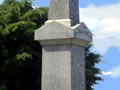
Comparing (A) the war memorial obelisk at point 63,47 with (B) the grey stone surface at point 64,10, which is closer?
(A) the war memorial obelisk at point 63,47

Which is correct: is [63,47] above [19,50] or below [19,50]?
above

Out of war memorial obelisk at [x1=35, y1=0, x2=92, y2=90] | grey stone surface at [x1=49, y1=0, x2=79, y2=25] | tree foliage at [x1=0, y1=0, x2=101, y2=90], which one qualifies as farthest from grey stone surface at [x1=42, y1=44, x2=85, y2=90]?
tree foliage at [x1=0, y1=0, x2=101, y2=90]

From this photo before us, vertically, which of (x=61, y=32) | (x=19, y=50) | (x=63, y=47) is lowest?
(x=19, y=50)

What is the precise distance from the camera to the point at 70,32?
1023cm

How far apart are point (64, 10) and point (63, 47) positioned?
0.99m

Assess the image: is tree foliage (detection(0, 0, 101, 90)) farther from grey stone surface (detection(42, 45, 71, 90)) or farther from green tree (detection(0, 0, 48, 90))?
grey stone surface (detection(42, 45, 71, 90))

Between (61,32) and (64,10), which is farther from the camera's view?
(64,10)

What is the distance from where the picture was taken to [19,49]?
16609 millimetres

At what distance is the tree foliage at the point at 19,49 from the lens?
16.3 metres

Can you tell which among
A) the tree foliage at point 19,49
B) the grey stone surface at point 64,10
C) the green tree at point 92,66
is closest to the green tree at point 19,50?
the tree foliage at point 19,49

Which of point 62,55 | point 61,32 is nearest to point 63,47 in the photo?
point 62,55

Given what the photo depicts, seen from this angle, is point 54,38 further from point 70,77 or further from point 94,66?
point 94,66

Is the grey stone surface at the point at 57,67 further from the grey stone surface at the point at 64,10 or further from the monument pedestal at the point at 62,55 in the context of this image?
the grey stone surface at the point at 64,10

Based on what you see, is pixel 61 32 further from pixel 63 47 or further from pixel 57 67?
pixel 57 67
